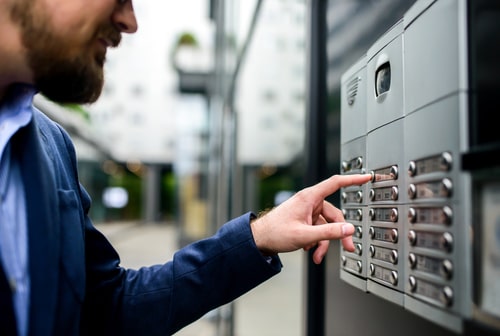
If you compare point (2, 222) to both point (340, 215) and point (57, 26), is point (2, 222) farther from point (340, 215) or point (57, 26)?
point (340, 215)

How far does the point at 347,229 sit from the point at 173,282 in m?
0.36

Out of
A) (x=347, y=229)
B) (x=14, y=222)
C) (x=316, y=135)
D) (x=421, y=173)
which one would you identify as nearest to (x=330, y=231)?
(x=347, y=229)

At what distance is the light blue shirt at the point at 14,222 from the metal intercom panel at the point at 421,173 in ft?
1.47

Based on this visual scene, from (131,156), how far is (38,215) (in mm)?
19029

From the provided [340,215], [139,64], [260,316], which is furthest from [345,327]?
[139,64]

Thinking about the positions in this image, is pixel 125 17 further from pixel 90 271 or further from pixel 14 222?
pixel 90 271

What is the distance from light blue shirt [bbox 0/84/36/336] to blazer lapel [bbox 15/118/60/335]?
0.02 meters

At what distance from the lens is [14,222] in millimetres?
641

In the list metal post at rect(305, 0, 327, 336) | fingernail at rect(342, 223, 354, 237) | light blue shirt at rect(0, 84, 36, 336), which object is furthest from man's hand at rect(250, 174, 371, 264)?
light blue shirt at rect(0, 84, 36, 336)

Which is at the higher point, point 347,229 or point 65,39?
point 65,39

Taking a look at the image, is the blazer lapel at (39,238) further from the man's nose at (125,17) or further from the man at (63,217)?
the man's nose at (125,17)

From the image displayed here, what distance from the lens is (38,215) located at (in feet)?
2.07

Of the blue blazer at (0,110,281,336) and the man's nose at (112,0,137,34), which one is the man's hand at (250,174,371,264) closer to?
the blue blazer at (0,110,281,336)

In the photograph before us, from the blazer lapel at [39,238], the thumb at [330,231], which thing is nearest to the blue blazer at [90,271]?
the blazer lapel at [39,238]
